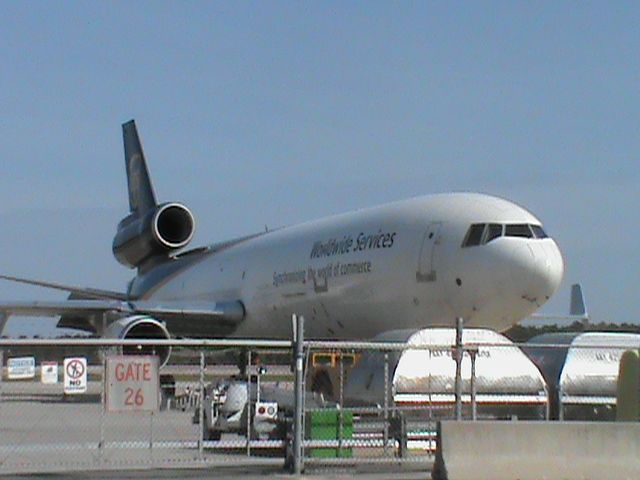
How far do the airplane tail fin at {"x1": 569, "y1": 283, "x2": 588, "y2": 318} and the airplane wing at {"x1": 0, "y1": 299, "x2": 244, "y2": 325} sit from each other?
11.6m

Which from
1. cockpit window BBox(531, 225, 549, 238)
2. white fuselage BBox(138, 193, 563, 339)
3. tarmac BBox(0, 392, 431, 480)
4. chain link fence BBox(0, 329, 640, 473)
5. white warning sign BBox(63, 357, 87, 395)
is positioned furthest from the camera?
cockpit window BBox(531, 225, 549, 238)

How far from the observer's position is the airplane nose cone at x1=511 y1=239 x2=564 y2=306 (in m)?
21.4

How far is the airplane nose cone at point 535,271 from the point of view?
2144 centimetres

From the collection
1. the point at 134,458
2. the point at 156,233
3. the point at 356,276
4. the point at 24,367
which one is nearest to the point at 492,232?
the point at 356,276

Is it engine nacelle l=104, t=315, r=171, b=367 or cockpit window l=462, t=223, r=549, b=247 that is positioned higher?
cockpit window l=462, t=223, r=549, b=247

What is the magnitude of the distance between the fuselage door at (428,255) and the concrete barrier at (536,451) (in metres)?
11.1

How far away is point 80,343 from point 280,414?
161 inches

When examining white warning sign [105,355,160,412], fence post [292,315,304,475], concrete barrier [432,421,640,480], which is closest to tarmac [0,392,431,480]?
white warning sign [105,355,160,412]

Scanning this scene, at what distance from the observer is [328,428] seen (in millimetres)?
13828

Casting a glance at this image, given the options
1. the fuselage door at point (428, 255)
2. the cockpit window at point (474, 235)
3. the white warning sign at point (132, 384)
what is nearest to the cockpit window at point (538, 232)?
the cockpit window at point (474, 235)

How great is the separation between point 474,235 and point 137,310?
43.0 feet

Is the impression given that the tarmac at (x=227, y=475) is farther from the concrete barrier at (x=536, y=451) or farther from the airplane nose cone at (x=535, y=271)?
the airplane nose cone at (x=535, y=271)

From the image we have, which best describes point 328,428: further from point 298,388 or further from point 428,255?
point 428,255

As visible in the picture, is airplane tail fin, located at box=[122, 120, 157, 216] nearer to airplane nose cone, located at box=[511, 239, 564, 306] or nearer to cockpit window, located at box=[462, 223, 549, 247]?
cockpit window, located at box=[462, 223, 549, 247]
